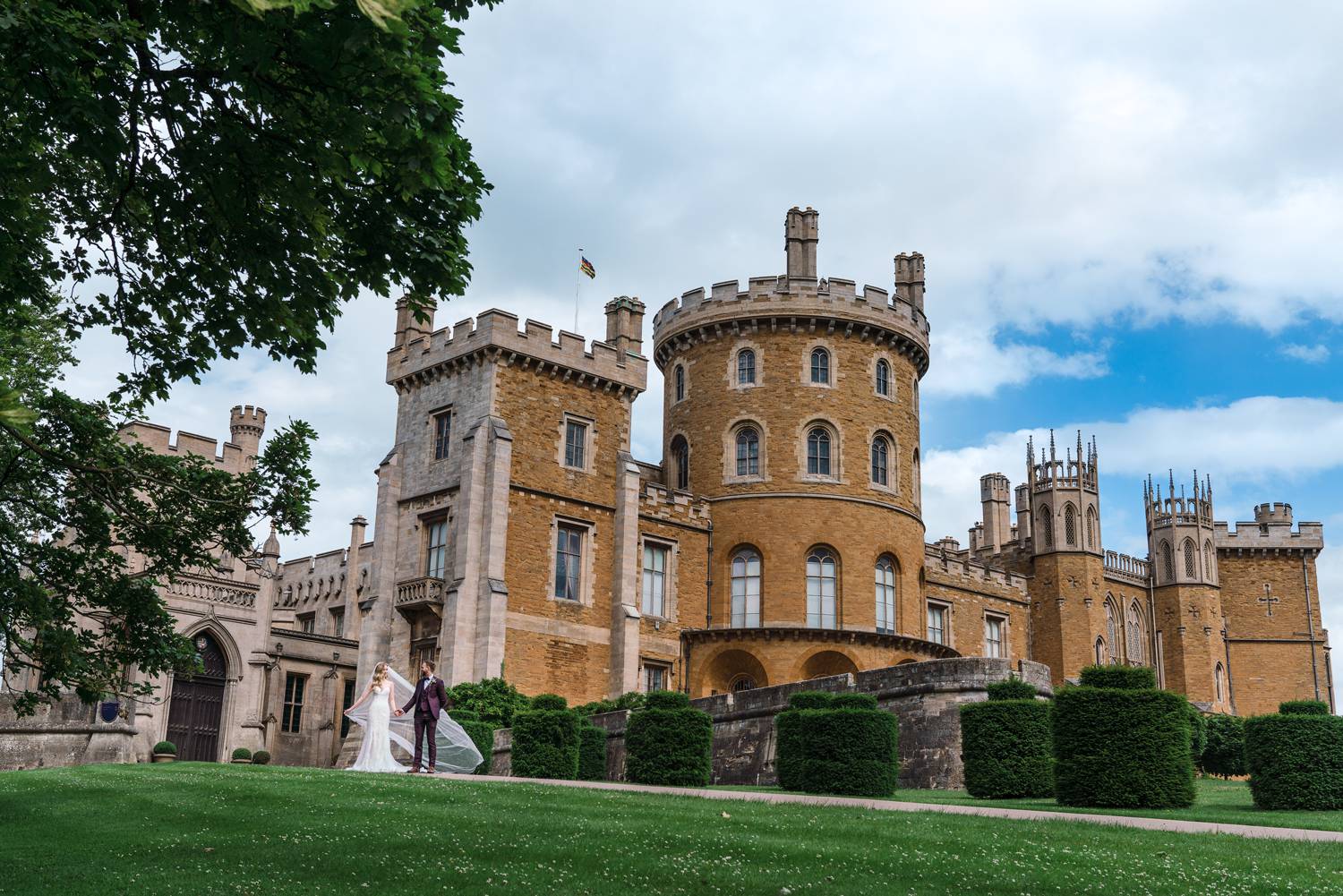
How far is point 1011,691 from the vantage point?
21.4m

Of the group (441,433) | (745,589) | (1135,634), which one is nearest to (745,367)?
(745,589)

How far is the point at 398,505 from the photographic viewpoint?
35188mm

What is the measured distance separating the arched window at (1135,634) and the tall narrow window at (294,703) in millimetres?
31229

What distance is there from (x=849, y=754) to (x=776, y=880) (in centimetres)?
839

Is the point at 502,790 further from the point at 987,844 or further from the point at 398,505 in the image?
the point at 398,505

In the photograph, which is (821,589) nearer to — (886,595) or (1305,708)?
(886,595)

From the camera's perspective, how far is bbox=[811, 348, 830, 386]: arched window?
3862 cm

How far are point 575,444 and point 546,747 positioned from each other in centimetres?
1353

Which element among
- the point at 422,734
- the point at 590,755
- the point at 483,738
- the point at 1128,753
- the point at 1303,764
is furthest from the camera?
the point at 483,738

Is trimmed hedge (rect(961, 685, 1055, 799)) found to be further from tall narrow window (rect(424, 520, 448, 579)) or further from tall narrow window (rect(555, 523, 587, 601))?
tall narrow window (rect(424, 520, 448, 579))

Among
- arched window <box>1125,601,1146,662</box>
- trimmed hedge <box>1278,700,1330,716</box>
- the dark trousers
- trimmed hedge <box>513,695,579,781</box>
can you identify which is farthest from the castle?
trimmed hedge <box>1278,700,1330,716</box>

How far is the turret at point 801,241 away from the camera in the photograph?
39.8m

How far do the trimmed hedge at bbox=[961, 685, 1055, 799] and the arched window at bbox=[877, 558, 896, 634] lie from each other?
57.3 ft

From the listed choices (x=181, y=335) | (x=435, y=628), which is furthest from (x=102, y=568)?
(x=435, y=628)
